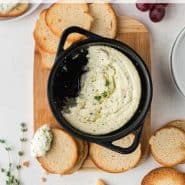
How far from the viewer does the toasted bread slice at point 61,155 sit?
56.0 inches

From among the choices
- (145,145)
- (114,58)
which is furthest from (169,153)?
(114,58)

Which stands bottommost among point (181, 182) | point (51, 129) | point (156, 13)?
point (181, 182)

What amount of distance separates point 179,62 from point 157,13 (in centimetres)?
12

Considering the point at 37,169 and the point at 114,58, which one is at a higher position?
the point at 114,58

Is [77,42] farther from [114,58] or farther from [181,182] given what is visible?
[181,182]

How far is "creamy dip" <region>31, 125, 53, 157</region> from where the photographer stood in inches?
55.9

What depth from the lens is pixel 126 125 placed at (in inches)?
52.1

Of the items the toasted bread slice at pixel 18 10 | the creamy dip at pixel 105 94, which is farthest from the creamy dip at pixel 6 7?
the creamy dip at pixel 105 94

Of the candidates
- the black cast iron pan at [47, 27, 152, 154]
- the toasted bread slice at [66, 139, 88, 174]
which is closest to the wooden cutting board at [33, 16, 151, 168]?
the toasted bread slice at [66, 139, 88, 174]

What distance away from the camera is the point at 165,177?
143 cm

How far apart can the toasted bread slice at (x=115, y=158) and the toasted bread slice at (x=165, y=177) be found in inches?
1.9

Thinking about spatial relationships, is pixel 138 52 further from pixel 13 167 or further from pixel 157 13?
pixel 13 167

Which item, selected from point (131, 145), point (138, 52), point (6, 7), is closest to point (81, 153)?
point (131, 145)

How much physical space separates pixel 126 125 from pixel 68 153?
0.57 feet
